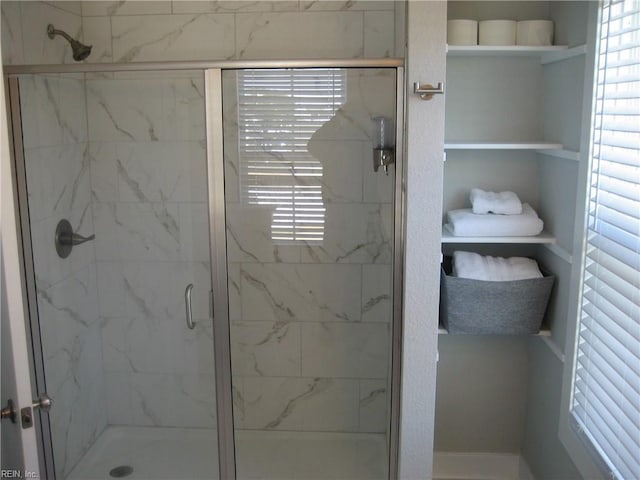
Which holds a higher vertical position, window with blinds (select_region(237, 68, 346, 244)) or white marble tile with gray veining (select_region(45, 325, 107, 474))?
window with blinds (select_region(237, 68, 346, 244))

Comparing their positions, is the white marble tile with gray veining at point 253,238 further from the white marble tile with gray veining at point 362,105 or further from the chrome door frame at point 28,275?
the chrome door frame at point 28,275

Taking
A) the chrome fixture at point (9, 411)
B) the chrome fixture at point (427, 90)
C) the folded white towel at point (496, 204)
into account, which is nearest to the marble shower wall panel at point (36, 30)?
the chrome fixture at point (9, 411)

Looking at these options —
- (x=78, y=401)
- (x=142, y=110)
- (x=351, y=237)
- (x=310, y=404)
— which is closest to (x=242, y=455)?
(x=310, y=404)

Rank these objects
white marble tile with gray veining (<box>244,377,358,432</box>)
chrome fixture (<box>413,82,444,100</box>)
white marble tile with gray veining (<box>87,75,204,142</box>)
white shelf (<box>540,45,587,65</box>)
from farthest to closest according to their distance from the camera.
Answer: white marble tile with gray veining (<box>244,377,358,432</box>) → white marble tile with gray veining (<box>87,75,204,142</box>) → white shelf (<box>540,45,587,65</box>) → chrome fixture (<box>413,82,444,100</box>)

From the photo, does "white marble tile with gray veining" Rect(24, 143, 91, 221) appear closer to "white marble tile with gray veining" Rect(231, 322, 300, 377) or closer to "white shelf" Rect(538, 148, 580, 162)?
"white marble tile with gray veining" Rect(231, 322, 300, 377)

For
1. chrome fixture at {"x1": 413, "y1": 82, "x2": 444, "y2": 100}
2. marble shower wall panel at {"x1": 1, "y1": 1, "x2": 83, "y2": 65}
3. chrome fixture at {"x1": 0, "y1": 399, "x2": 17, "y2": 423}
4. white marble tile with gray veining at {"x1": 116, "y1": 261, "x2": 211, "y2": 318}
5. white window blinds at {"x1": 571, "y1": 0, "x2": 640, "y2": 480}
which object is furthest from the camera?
white marble tile with gray veining at {"x1": 116, "y1": 261, "x2": 211, "y2": 318}

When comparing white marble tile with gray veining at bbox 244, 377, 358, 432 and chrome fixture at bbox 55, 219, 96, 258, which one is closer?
chrome fixture at bbox 55, 219, 96, 258

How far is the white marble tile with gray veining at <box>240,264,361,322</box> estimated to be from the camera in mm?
2762

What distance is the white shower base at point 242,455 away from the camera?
A: 2670 millimetres

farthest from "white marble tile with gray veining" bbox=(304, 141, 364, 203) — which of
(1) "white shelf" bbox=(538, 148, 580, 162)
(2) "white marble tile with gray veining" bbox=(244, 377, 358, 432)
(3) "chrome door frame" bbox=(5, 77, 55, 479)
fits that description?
(3) "chrome door frame" bbox=(5, 77, 55, 479)

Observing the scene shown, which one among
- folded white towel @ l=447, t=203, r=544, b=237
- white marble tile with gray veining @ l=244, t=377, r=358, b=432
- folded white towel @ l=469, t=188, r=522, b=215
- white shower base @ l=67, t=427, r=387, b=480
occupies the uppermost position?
folded white towel @ l=469, t=188, r=522, b=215

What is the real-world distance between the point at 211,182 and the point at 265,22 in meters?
0.79

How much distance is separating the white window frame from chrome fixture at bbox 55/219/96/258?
6.48 ft

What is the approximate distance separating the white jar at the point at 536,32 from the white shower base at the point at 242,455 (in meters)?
1.67
